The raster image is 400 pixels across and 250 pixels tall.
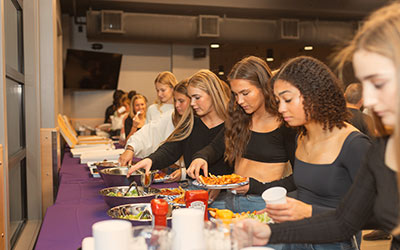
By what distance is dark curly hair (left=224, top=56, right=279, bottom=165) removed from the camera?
6.98 feet

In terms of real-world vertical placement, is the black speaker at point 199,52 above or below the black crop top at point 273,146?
above

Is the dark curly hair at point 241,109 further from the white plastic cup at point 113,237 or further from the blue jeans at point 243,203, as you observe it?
the white plastic cup at point 113,237

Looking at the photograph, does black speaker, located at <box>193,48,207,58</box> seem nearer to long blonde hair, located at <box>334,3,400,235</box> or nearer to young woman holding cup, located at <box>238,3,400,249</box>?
young woman holding cup, located at <box>238,3,400,249</box>

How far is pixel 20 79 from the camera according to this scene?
317 centimetres

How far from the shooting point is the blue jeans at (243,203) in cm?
197

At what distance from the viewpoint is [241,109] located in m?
2.26

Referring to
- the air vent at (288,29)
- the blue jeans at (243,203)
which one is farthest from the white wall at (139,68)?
the blue jeans at (243,203)

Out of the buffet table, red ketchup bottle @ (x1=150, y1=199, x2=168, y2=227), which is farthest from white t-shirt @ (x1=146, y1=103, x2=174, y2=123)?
red ketchup bottle @ (x1=150, y1=199, x2=168, y2=227)

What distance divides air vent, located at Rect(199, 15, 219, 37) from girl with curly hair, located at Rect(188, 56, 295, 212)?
191 inches

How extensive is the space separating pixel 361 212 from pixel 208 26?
608cm

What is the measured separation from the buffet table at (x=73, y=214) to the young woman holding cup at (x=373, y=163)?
748mm

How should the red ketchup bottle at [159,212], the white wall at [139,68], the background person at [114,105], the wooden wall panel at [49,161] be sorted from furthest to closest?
1. the white wall at [139,68]
2. the background person at [114,105]
3. the wooden wall panel at [49,161]
4. the red ketchup bottle at [159,212]

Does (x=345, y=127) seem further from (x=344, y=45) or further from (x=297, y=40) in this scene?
(x=297, y=40)

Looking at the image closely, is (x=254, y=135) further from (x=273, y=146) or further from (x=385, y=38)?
(x=385, y=38)
